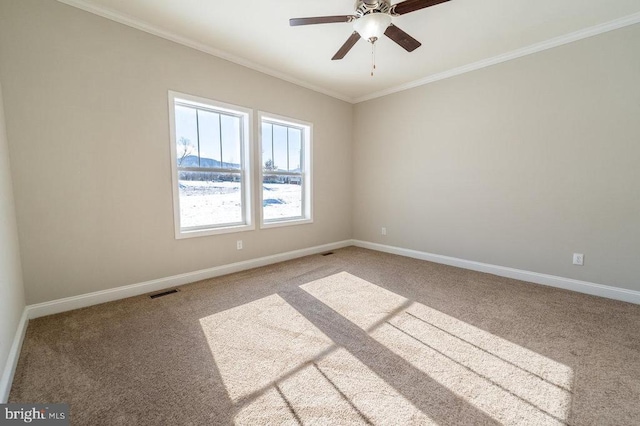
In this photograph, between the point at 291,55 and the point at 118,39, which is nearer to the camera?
the point at 118,39

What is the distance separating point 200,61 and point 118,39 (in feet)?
2.55

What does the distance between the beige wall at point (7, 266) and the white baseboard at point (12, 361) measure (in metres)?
0.01

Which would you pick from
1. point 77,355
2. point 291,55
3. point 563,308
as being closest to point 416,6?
point 291,55

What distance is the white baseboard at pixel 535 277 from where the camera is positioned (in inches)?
104

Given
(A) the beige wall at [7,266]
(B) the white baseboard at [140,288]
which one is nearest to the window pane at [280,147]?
(B) the white baseboard at [140,288]

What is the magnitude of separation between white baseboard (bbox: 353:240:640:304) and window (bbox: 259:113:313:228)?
5.93 ft

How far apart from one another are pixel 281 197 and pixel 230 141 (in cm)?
115

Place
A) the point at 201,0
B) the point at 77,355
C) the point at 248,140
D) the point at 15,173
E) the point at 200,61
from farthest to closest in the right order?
the point at 248,140 → the point at 200,61 → the point at 201,0 → the point at 15,173 → the point at 77,355

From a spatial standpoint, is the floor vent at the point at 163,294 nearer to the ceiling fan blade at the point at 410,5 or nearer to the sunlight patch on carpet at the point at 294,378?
the sunlight patch on carpet at the point at 294,378

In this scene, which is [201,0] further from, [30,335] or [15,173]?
[30,335]

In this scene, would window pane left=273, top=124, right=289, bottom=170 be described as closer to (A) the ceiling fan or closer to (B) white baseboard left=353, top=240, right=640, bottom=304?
(A) the ceiling fan

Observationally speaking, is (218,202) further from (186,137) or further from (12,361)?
(12,361)

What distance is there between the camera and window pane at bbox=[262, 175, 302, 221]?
3.96m

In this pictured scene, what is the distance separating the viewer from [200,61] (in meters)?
3.07
